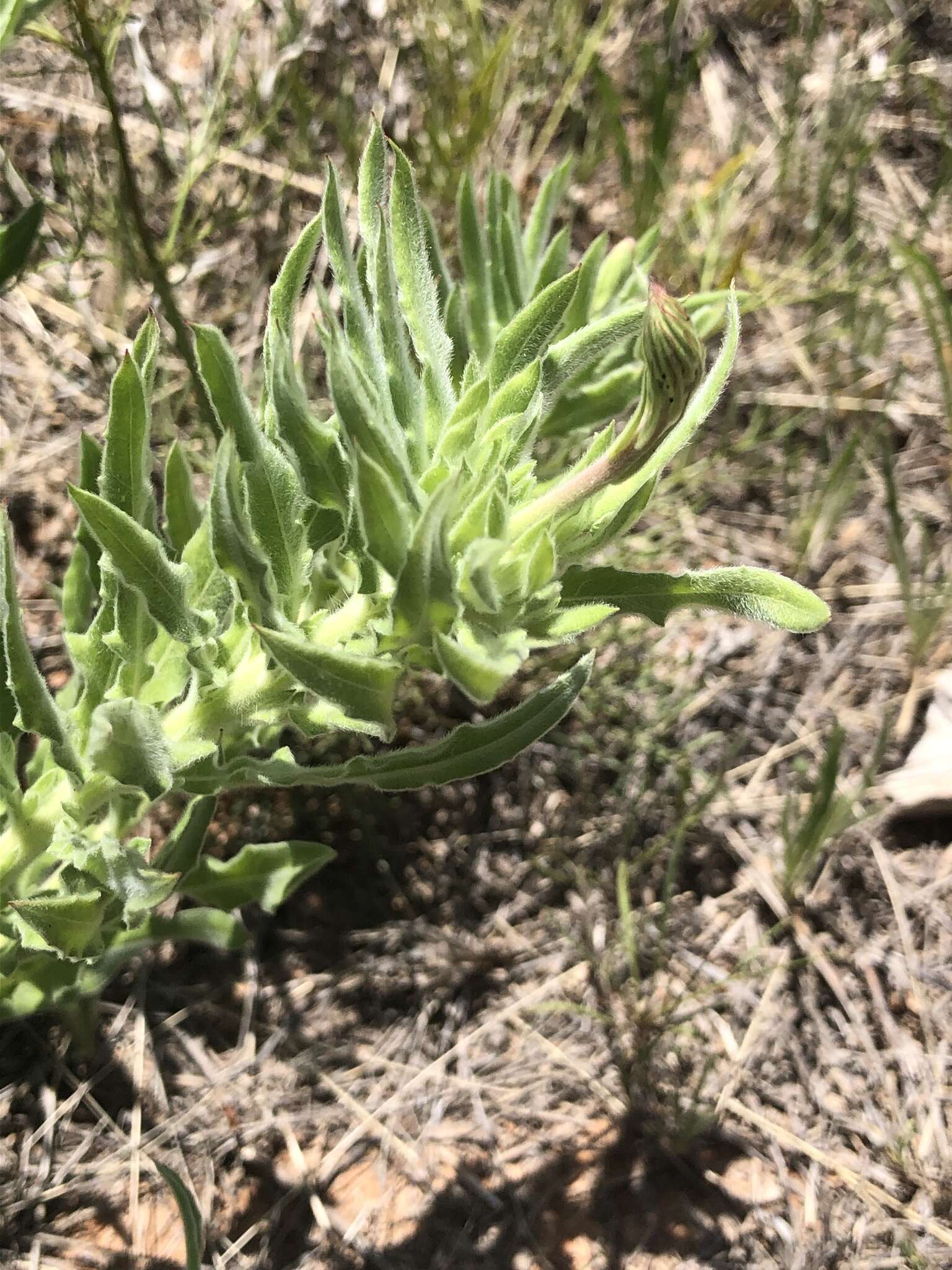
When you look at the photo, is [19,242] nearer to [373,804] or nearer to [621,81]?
[373,804]

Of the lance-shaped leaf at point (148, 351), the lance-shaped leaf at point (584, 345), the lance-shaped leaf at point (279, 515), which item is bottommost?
the lance-shaped leaf at point (279, 515)

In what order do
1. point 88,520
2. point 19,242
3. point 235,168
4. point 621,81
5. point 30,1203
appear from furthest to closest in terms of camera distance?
point 621,81 < point 235,168 < point 30,1203 < point 19,242 < point 88,520

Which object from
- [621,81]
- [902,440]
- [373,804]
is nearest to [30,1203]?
[373,804]

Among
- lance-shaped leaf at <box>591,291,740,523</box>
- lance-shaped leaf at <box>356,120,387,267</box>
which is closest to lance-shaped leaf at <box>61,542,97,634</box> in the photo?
lance-shaped leaf at <box>356,120,387,267</box>

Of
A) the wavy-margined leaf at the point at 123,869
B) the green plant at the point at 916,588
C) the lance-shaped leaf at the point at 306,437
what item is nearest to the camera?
the lance-shaped leaf at the point at 306,437

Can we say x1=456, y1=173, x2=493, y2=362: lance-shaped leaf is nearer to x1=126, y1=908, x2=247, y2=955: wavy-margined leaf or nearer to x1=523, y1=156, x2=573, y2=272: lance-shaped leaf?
x1=523, y1=156, x2=573, y2=272: lance-shaped leaf

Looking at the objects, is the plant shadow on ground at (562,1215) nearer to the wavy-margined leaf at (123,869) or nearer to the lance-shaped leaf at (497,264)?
the wavy-margined leaf at (123,869)

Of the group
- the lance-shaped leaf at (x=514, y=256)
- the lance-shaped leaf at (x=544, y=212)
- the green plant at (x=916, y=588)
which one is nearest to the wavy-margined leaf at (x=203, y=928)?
the lance-shaped leaf at (x=514, y=256)
